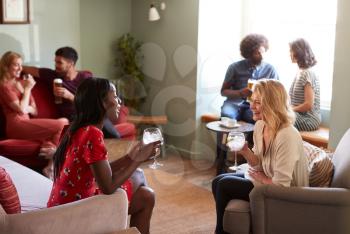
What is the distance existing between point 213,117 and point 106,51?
1497 mm

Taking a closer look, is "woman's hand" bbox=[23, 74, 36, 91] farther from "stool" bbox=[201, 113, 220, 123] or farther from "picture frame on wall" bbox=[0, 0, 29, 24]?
"stool" bbox=[201, 113, 220, 123]

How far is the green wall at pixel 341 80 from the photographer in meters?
3.71

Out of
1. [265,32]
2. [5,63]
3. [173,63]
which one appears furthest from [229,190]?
[173,63]

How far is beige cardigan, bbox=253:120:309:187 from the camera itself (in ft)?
8.63

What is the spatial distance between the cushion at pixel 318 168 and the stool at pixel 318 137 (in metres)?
1.20

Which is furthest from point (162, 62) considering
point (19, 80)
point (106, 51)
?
point (19, 80)

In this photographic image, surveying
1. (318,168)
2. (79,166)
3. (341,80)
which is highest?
(341,80)

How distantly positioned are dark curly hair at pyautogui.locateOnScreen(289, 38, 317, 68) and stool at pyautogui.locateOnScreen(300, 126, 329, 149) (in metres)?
0.56

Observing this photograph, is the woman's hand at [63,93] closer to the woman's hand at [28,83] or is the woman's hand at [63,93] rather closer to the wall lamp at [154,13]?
the woman's hand at [28,83]

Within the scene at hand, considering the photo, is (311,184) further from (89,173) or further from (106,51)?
(106,51)

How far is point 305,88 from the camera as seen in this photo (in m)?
4.24

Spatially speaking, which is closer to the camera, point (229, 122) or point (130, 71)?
point (229, 122)

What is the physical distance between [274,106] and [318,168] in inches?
16.6

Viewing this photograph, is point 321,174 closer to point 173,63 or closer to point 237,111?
point 237,111
